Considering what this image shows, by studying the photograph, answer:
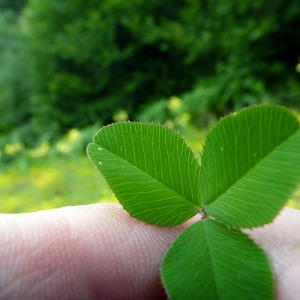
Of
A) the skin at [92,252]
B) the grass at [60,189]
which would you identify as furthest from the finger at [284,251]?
the grass at [60,189]

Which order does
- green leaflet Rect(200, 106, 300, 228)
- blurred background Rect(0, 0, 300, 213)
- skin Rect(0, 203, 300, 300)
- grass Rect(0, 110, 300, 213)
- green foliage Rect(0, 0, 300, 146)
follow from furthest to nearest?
1. green foliage Rect(0, 0, 300, 146)
2. blurred background Rect(0, 0, 300, 213)
3. grass Rect(0, 110, 300, 213)
4. skin Rect(0, 203, 300, 300)
5. green leaflet Rect(200, 106, 300, 228)

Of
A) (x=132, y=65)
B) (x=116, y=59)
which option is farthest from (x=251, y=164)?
(x=132, y=65)

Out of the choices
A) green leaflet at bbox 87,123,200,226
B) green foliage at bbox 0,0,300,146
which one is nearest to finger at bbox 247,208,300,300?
green leaflet at bbox 87,123,200,226

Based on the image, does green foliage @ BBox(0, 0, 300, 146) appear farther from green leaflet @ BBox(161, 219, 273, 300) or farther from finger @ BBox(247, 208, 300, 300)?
green leaflet @ BBox(161, 219, 273, 300)

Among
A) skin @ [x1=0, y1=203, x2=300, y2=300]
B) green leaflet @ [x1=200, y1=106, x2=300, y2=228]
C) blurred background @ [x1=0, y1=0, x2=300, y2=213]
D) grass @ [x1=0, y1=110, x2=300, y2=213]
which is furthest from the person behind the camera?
blurred background @ [x1=0, y1=0, x2=300, y2=213]

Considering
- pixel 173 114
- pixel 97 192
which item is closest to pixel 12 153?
pixel 173 114

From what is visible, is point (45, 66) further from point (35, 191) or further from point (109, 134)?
point (109, 134)
